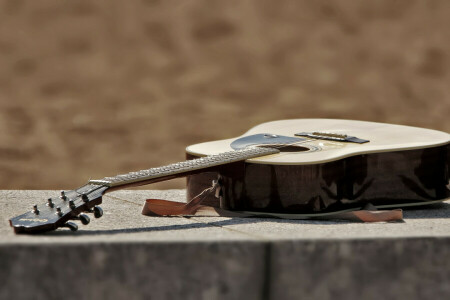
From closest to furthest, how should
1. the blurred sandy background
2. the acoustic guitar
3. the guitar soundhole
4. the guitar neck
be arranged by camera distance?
the guitar neck < the acoustic guitar < the guitar soundhole < the blurred sandy background

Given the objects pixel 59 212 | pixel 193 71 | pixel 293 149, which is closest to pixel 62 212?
pixel 59 212

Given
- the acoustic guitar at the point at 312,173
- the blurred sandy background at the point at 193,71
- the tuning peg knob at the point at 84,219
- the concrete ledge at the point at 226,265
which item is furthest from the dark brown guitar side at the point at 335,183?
the blurred sandy background at the point at 193,71

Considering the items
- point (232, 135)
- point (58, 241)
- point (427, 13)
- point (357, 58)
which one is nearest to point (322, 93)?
point (357, 58)

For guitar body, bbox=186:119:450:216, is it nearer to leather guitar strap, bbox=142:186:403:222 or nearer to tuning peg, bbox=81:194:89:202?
leather guitar strap, bbox=142:186:403:222

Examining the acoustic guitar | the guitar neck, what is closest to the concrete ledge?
the guitar neck

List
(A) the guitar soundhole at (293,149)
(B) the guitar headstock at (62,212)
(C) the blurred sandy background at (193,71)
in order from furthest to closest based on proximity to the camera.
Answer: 1. (C) the blurred sandy background at (193,71)
2. (A) the guitar soundhole at (293,149)
3. (B) the guitar headstock at (62,212)

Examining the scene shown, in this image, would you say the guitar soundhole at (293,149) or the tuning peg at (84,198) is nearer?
the tuning peg at (84,198)

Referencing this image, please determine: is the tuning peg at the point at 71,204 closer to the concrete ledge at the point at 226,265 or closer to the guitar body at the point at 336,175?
the concrete ledge at the point at 226,265

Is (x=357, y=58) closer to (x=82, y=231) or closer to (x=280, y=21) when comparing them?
(x=280, y=21)
